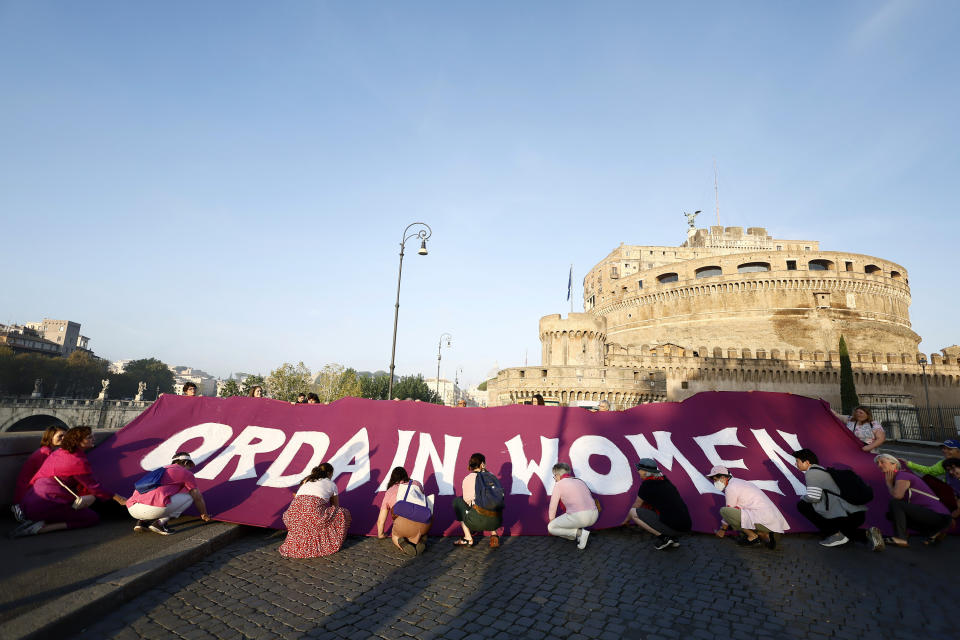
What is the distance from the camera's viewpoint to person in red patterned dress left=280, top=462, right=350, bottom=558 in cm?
579

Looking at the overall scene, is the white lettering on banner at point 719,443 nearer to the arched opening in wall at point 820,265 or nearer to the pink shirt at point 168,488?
the pink shirt at point 168,488

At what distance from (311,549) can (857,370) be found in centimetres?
6195

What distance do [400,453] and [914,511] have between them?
28.2ft

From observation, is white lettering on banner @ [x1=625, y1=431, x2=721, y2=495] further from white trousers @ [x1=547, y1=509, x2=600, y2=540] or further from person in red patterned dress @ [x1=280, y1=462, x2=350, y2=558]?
person in red patterned dress @ [x1=280, y1=462, x2=350, y2=558]

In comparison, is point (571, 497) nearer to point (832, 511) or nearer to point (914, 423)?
point (832, 511)

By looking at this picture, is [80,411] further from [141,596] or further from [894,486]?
[894,486]

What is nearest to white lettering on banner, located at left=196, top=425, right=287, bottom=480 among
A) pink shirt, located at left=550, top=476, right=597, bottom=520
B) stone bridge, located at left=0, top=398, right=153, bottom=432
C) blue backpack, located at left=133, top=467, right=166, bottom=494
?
blue backpack, located at left=133, top=467, right=166, bottom=494

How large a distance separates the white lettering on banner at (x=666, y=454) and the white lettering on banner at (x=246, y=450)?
23.4ft

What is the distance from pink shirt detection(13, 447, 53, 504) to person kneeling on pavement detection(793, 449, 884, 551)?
12091 millimetres

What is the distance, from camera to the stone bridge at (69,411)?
186ft

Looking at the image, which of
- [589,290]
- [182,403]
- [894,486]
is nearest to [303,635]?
[182,403]

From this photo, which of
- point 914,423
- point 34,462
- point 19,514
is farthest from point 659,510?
point 914,423

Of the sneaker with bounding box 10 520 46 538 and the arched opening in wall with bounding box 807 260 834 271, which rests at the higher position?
the arched opening in wall with bounding box 807 260 834 271

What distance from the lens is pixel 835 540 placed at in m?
6.58
